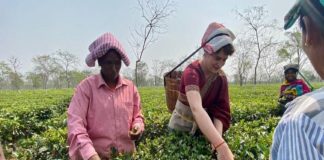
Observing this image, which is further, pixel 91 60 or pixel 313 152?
pixel 91 60

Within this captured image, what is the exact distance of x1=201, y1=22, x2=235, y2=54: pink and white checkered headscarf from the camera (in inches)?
71.6

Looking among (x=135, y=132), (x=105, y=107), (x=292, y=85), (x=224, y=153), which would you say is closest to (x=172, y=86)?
(x=135, y=132)

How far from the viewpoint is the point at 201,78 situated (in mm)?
1976

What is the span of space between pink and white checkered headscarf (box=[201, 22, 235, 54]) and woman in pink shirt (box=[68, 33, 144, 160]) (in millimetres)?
519

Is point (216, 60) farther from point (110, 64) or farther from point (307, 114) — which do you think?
point (307, 114)

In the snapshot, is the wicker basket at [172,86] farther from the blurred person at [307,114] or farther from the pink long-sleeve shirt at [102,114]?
the blurred person at [307,114]

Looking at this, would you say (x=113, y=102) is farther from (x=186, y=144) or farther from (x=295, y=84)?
(x=295, y=84)

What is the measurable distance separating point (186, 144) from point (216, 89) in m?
0.54

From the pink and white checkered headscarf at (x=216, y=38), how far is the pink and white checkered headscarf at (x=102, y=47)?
52 centimetres

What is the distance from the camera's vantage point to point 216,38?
184 centimetres

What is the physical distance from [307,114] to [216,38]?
1.28 meters

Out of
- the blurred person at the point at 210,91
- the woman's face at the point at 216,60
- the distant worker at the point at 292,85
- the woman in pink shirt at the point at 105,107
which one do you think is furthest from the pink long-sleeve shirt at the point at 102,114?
the distant worker at the point at 292,85

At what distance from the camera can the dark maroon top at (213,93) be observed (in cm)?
197

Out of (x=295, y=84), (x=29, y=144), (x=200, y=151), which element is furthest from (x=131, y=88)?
(x=295, y=84)
